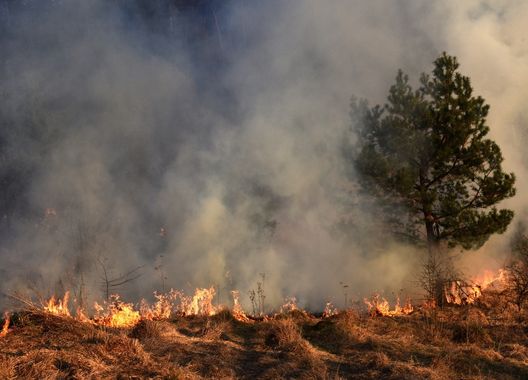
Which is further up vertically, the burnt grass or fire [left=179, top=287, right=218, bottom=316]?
fire [left=179, top=287, right=218, bottom=316]

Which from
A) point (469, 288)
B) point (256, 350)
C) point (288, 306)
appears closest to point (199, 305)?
point (256, 350)

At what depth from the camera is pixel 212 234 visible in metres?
17.2

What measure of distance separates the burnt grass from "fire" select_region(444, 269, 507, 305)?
3893 mm

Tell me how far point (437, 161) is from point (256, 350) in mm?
8135

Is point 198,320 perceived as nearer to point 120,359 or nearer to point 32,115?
point 120,359

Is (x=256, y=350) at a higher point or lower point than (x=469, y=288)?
lower

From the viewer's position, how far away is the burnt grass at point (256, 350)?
6039 millimetres

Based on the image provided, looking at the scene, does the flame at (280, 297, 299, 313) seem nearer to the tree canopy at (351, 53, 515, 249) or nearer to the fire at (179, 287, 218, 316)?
the fire at (179, 287, 218, 316)

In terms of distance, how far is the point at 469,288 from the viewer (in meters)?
14.8

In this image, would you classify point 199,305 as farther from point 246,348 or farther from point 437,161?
point 437,161

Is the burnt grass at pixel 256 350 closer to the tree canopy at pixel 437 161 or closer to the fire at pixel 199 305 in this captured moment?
the fire at pixel 199 305

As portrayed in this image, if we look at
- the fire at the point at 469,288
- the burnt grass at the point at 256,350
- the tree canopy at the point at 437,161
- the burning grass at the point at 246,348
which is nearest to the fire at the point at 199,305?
the burning grass at the point at 246,348

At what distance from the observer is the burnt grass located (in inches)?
238

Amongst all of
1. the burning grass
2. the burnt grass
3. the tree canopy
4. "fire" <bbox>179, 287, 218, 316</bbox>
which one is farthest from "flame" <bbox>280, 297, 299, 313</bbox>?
the tree canopy
